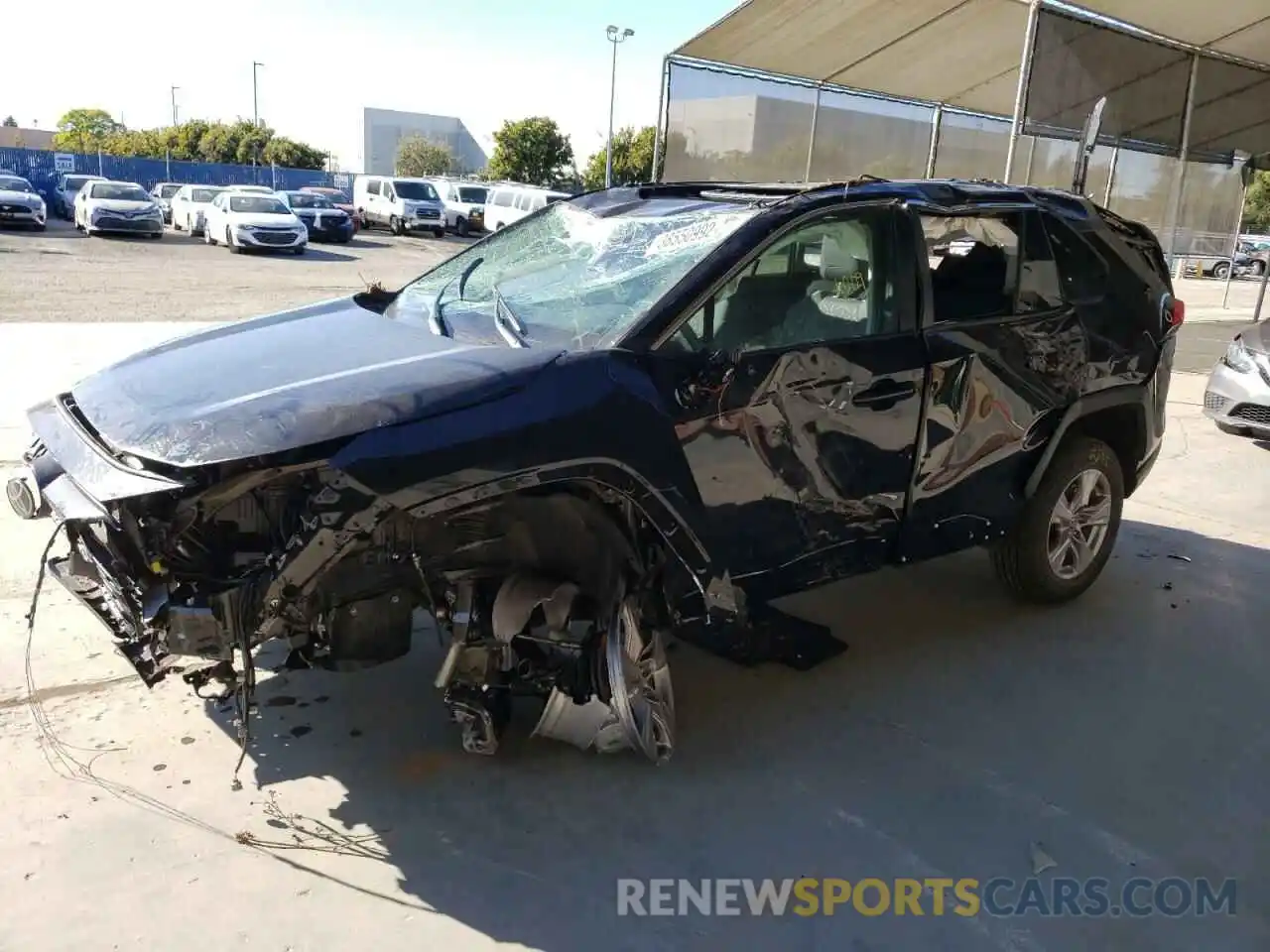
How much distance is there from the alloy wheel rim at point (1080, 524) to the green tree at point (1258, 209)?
50.1 m

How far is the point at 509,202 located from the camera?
29.8 m

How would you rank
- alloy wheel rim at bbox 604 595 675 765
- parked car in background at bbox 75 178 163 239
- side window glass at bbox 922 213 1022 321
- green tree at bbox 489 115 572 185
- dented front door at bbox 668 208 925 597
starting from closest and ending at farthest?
alloy wheel rim at bbox 604 595 675 765
dented front door at bbox 668 208 925 597
side window glass at bbox 922 213 1022 321
parked car in background at bbox 75 178 163 239
green tree at bbox 489 115 572 185

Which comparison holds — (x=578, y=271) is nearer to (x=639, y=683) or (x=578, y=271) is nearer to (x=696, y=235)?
(x=696, y=235)

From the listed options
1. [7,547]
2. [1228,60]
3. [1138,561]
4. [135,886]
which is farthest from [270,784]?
→ [1228,60]

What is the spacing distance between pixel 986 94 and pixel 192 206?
2179 cm

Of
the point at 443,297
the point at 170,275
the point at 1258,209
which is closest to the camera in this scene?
the point at 443,297

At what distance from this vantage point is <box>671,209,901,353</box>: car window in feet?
11.3

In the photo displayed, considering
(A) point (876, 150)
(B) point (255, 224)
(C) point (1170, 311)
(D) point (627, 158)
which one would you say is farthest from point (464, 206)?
(C) point (1170, 311)

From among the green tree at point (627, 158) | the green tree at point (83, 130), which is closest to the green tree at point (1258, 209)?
the green tree at point (627, 158)

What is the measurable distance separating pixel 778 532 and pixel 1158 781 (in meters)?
1.57

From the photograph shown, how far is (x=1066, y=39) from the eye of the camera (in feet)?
36.4

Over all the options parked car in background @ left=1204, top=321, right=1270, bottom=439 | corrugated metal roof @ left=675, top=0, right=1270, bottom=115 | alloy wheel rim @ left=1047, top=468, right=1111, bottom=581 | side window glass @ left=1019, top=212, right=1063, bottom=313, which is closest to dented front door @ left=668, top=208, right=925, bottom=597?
side window glass @ left=1019, top=212, right=1063, bottom=313

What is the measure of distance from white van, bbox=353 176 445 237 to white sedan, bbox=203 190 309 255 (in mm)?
6527

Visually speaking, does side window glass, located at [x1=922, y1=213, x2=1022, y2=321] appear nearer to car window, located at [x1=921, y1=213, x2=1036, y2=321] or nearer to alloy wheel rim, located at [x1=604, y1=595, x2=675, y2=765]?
car window, located at [x1=921, y1=213, x2=1036, y2=321]
